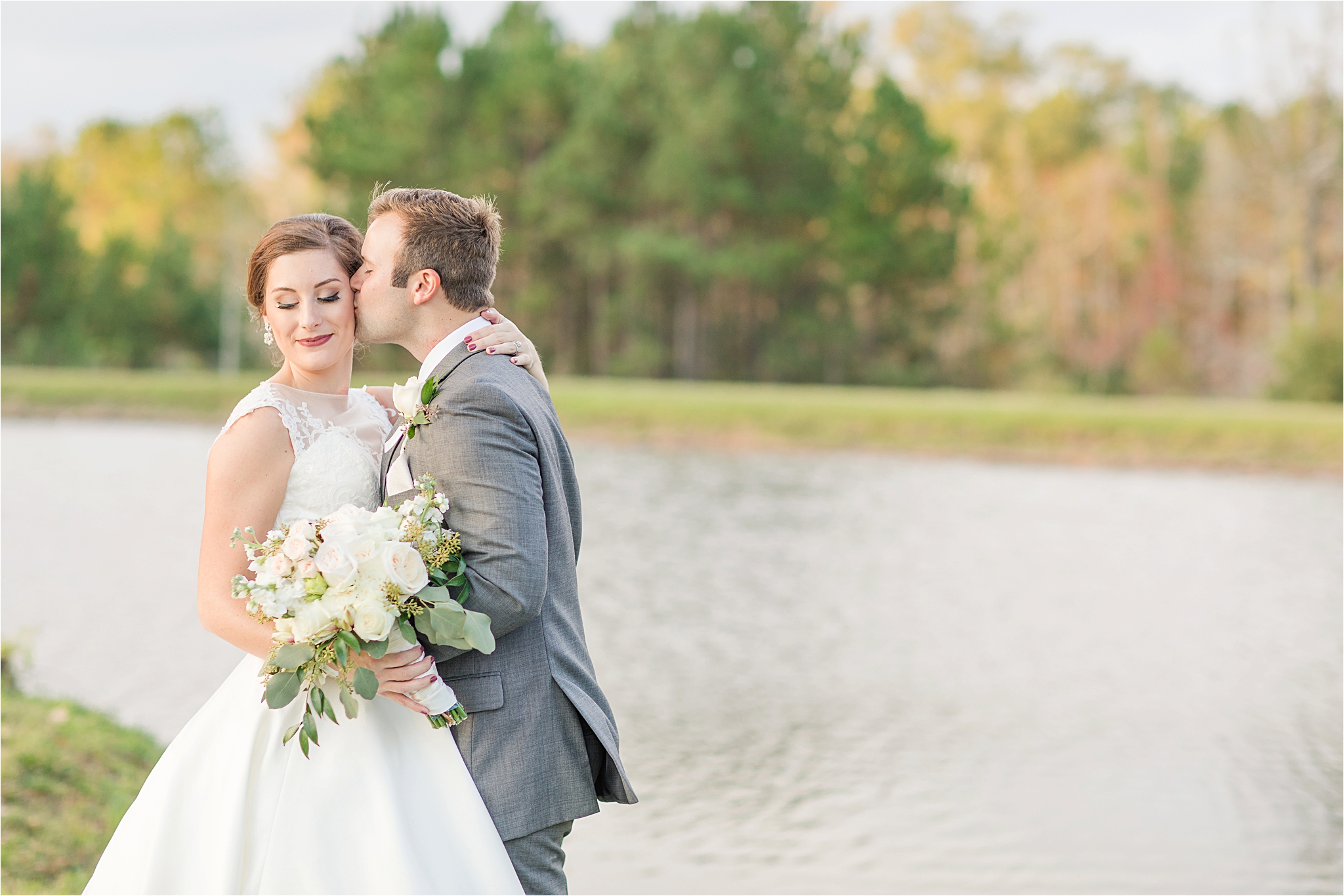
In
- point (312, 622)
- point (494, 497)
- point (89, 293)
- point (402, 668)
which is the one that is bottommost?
point (402, 668)

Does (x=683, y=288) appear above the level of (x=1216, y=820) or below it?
above

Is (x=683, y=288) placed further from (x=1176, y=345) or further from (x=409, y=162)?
(x=1176, y=345)

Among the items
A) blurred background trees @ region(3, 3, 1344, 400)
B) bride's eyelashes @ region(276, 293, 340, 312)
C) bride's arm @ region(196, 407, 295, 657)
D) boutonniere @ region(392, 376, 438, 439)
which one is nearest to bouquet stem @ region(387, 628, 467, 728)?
bride's arm @ region(196, 407, 295, 657)

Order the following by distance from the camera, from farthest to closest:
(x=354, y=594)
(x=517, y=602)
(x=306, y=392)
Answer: (x=306, y=392), (x=517, y=602), (x=354, y=594)

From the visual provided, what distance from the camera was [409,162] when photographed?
40531 millimetres

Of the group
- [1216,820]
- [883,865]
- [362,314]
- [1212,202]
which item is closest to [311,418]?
[362,314]

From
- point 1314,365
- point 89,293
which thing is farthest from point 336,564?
point 89,293

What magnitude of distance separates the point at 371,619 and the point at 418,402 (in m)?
0.43

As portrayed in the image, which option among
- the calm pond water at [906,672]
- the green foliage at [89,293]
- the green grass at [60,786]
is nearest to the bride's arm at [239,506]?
the green grass at [60,786]

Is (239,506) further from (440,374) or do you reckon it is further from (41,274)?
(41,274)

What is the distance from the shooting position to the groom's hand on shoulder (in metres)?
2.36

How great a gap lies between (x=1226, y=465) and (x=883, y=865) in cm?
2006

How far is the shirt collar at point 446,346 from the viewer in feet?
8.38

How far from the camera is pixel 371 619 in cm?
225
